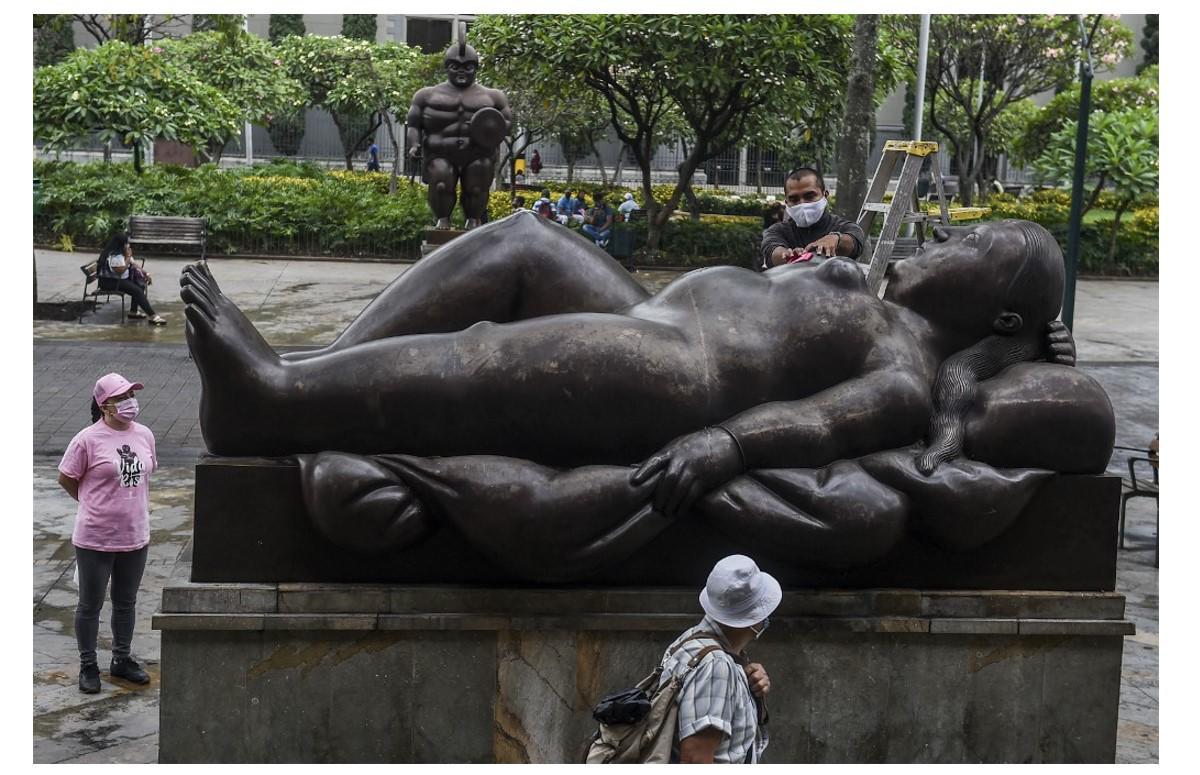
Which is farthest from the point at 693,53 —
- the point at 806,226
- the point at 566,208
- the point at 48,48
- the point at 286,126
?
the point at 286,126

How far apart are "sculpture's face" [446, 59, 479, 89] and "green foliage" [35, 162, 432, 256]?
813cm

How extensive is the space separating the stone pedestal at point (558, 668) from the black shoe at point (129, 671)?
1.40 metres

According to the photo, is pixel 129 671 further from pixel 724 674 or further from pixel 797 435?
pixel 724 674

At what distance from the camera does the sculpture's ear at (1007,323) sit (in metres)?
5.48

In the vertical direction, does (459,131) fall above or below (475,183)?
above

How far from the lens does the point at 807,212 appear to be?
6801 millimetres

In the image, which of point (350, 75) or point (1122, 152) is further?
point (350, 75)

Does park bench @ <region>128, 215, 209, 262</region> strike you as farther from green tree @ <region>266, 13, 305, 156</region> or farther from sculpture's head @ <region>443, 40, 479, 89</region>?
green tree @ <region>266, 13, 305, 156</region>

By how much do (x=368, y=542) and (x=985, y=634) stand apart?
224 cm

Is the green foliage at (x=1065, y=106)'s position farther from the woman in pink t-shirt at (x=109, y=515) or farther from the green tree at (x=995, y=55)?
the woman in pink t-shirt at (x=109, y=515)

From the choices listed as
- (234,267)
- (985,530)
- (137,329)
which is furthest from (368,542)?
(234,267)

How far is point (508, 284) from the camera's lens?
541 centimetres

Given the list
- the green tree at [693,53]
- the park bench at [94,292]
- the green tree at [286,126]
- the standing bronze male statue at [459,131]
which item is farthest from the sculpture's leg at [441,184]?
the green tree at [286,126]

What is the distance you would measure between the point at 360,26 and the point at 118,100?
27.5 meters
